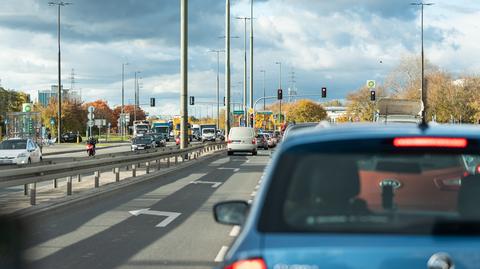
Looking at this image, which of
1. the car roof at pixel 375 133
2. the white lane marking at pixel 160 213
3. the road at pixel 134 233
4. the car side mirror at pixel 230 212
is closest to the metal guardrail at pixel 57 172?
→ the road at pixel 134 233

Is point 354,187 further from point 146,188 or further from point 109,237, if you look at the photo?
point 146,188

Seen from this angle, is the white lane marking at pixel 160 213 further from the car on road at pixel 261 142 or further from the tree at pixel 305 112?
the tree at pixel 305 112

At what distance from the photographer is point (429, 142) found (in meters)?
3.08

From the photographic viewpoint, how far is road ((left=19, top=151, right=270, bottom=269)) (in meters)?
8.32

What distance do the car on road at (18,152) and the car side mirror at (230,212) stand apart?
83.1 ft

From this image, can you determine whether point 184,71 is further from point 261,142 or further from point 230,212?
point 230,212

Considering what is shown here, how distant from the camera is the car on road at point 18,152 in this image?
28.0 m

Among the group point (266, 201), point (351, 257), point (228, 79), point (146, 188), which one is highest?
point (228, 79)

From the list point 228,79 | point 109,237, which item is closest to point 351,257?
point 109,237

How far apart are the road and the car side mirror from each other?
3959mm

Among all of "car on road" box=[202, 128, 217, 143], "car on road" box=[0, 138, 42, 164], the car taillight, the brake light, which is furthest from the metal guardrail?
"car on road" box=[202, 128, 217, 143]

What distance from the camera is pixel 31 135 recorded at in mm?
44250

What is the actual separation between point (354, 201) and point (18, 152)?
27.1 m

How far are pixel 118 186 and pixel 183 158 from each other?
48.6 feet
